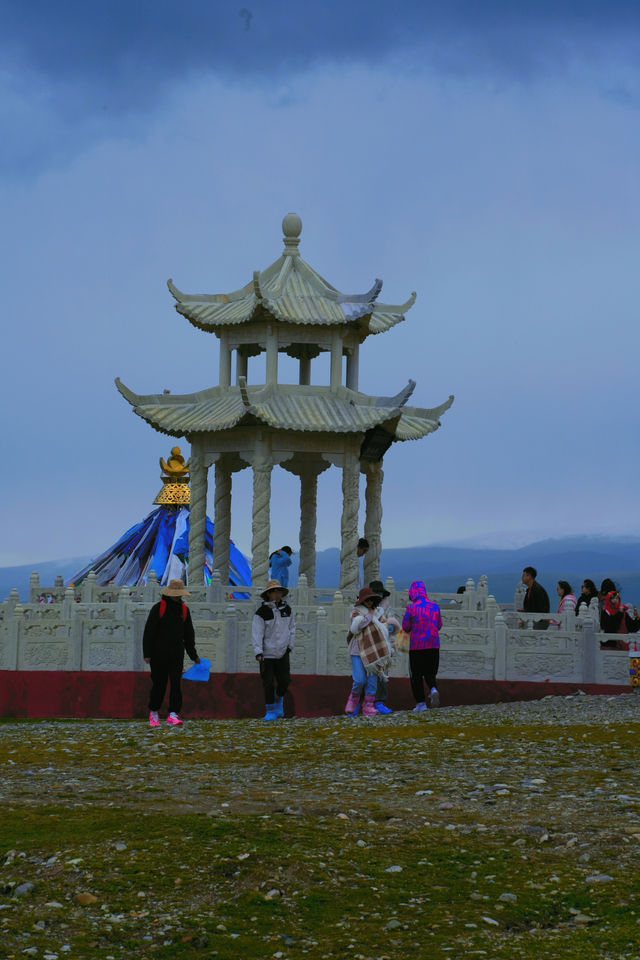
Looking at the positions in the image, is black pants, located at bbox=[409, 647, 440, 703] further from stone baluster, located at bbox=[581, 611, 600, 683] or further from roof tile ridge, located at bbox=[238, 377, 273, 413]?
roof tile ridge, located at bbox=[238, 377, 273, 413]

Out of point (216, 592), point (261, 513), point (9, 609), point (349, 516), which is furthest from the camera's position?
point (349, 516)

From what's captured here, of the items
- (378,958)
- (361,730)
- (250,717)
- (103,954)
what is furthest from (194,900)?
(250,717)

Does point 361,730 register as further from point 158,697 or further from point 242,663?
point 242,663

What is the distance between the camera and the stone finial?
32531 mm

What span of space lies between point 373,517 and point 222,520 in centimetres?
344

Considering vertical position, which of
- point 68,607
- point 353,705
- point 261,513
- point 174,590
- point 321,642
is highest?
point 261,513

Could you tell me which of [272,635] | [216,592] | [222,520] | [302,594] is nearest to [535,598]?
[302,594]

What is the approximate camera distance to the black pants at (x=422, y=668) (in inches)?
839

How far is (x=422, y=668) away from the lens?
70.3 feet

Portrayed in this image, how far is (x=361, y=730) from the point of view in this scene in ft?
60.1

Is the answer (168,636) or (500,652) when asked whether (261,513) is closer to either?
(500,652)

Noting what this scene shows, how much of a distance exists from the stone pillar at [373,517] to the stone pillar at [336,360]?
7.57ft

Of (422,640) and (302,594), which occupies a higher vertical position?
(302,594)

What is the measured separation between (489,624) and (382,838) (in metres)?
13.2
